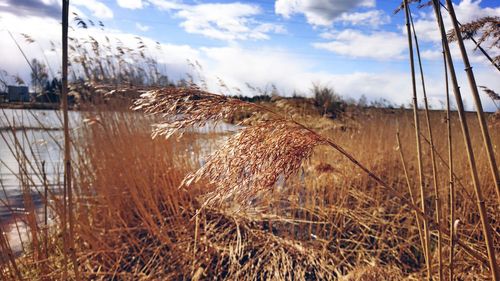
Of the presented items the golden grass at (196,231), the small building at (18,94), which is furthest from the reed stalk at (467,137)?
the small building at (18,94)

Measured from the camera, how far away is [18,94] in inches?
106

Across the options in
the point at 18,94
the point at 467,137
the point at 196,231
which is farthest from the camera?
the point at 18,94

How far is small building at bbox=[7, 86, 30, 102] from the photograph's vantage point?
2.38 m

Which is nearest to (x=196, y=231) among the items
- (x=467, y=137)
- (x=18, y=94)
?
(x=18, y=94)

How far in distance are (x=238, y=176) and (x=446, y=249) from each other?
190 centimetres

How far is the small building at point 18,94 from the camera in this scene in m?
2.38

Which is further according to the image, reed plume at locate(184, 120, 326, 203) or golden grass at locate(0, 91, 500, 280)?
golden grass at locate(0, 91, 500, 280)

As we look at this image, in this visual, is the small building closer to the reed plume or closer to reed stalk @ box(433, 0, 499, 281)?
the reed plume

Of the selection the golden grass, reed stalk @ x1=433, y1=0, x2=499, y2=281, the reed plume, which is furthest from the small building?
reed stalk @ x1=433, y1=0, x2=499, y2=281

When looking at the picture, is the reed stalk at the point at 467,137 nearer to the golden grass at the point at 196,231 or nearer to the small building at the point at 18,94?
the golden grass at the point at 196,231

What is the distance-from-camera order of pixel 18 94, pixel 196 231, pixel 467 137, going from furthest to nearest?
pixel 18 94
pixel 196 231
pixel 467 137

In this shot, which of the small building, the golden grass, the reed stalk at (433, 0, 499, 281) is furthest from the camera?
the small building

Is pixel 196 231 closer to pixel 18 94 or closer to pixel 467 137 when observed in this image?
pixel 18 94

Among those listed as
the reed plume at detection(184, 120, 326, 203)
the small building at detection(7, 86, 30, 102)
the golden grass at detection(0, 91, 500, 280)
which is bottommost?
the golden grass at detection(0, 91, 500, 280)
